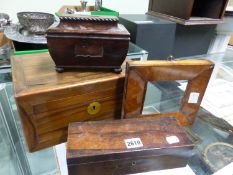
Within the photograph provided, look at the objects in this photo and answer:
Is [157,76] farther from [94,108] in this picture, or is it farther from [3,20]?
[3,20]

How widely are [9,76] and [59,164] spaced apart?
Answer: 0.99 ft

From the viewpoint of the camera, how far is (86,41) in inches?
17.9

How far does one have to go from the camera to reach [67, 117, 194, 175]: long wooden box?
404 millimetres

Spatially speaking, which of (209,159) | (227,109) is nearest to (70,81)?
(209,159)

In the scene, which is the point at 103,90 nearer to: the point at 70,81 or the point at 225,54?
the point at 70,81

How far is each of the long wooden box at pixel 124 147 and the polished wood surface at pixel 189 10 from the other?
77 cm

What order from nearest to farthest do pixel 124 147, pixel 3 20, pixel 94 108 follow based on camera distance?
1. pixel 124 147
2. pixel 94 108
3. pixel 3 20

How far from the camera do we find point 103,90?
0.50m

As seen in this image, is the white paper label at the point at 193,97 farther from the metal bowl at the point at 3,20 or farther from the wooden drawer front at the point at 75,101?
the metal bowl at the point at 3,20

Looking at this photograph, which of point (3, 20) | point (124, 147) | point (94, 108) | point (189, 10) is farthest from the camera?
point (189, 10)

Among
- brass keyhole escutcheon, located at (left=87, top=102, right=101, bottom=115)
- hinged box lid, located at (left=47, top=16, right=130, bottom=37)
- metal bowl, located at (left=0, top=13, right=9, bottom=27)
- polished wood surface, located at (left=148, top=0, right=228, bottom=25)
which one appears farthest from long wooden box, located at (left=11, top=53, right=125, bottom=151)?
polished wood surface, located at (left=148, top=0, right=228, bottom=25)

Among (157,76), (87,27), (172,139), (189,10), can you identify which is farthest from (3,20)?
(189,10)

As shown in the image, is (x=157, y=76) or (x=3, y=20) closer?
(x=157, y=76)

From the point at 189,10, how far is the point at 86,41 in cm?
78
